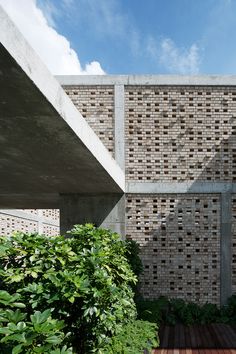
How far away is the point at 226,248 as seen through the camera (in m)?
7.60

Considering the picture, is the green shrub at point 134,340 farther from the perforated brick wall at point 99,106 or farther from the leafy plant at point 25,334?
the perforated brick wall at point 99,106

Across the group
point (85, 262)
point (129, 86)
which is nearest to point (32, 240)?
point (85, 262)

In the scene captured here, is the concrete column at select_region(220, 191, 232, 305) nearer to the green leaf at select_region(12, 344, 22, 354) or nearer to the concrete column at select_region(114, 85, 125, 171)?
the concrete column at select_region(114, 85, 125, 171)

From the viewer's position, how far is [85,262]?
3.29 meters

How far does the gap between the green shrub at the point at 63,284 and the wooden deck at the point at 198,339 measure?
282 cm

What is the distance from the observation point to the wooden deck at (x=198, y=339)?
5.36 meters

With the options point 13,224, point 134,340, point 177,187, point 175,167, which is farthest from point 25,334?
point 13,224

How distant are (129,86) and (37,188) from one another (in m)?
4.08

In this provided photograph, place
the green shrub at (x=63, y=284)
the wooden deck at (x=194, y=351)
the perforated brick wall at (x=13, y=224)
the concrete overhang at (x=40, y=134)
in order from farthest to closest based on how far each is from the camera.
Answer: the perforated brick wall at (x=13, y=224)
the wooden deck at (x=194, y=351)
the green shrub at (x=63, y=284)
the concrete overhang at (x=40, y=134)

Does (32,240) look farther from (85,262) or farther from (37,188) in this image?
(37,188)

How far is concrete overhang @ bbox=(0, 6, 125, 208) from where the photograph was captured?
2.44 m

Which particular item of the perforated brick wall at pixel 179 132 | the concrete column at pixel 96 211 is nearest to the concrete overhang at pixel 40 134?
the concrete column at pixel 96 211

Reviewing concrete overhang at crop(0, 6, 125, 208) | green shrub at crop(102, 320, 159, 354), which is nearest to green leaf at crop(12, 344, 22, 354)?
concrete overhang at crop(0, 6, 125, 208)

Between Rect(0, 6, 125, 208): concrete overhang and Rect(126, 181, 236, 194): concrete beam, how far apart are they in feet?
1.77
